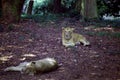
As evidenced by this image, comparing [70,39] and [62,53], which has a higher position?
[70,39]

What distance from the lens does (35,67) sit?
718 cm

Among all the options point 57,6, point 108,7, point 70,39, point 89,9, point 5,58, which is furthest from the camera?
point 57,6

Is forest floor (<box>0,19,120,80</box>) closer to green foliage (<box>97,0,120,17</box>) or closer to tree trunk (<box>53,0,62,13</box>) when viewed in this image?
green foliage (<box>97,0,120,17</box>)

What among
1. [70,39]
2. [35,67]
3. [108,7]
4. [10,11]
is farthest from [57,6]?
[35,67]

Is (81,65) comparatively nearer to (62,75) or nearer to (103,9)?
(62,75)

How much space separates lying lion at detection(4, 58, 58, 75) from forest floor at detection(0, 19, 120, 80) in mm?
118

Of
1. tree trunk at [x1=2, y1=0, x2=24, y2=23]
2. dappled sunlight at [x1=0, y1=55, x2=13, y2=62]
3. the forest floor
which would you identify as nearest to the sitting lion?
the forest floor

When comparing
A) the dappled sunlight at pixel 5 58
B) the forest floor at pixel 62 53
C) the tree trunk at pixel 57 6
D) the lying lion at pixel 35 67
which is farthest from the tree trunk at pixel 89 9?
the lying lion at pixel 35 67

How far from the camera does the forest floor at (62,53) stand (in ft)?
23.7

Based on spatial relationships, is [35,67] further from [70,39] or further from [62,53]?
[70,39]

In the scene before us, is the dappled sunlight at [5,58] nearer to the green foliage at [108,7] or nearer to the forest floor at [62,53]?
the forest floor at [62,53]

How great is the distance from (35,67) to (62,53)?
244cm

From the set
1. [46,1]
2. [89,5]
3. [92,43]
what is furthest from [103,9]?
[92,43]

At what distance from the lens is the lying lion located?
7.21m
